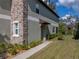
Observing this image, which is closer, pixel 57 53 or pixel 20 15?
pixel 57 53

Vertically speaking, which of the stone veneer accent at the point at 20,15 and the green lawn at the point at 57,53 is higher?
the stone veneer accent at the point at 20,15

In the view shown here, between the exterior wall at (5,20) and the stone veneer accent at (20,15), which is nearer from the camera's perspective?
the exterior wall at (5,20)

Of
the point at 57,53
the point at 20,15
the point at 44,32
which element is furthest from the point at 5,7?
the point at 44,32

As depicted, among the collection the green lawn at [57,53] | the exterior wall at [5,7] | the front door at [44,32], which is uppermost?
the exterior wall at [5,7]

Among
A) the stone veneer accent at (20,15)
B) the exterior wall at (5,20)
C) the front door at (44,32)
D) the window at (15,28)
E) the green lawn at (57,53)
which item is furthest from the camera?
the front door at (44,32)

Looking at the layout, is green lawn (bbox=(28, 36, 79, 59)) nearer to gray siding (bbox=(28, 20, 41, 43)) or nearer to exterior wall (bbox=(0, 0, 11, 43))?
gray siding (bbox=(28, 20, 41, 43))

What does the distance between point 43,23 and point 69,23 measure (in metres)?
34.5

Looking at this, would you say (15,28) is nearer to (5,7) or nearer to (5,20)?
(5,20)

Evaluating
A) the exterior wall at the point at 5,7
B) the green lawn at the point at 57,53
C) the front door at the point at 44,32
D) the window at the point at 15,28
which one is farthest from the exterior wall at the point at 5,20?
the front door at the point at 44,32

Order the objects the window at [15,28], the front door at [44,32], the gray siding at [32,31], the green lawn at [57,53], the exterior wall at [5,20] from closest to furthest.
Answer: the green lawn at [57,53], the exterior wall at [5,20], the window at [15,28], the gray siding at [32,31], the front door at [44,32]

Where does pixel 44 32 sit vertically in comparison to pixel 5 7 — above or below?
below

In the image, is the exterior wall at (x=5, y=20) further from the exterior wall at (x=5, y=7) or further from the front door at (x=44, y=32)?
the front door at (x=44, y=32)

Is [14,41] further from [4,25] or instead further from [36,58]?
[36,58]

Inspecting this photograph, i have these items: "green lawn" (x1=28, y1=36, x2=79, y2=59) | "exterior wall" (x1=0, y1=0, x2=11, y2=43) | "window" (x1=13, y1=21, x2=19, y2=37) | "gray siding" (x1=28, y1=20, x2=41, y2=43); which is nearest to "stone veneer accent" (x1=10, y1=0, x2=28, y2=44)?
"window" (x1=13, y1=21, x2=19, y2=37)
